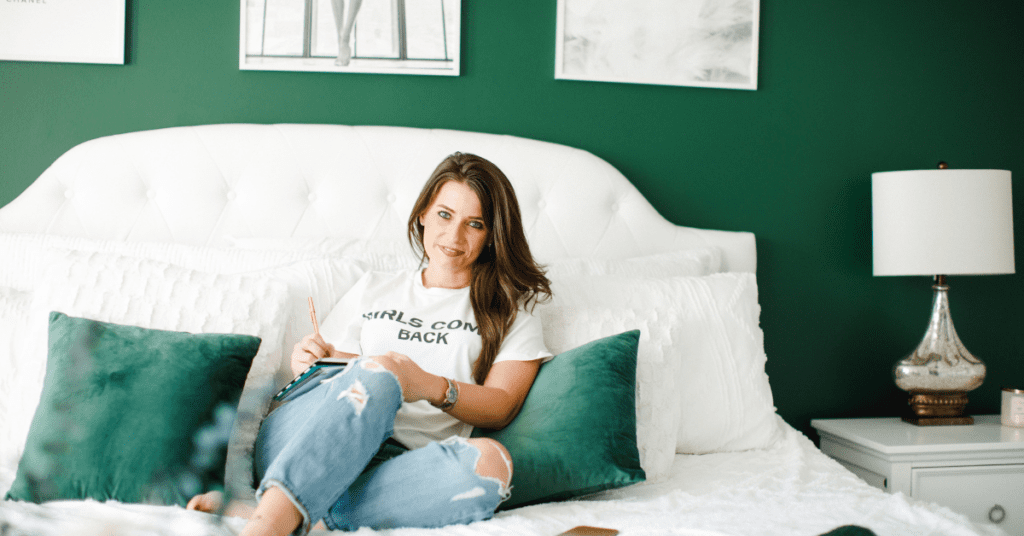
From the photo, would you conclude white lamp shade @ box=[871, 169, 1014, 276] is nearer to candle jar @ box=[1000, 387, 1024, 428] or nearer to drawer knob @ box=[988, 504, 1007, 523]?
candle jar @ box=[1000, 387, 1024, 428]

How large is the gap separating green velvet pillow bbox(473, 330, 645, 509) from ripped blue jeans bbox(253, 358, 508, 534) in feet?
0.37

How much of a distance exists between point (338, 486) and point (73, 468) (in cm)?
42

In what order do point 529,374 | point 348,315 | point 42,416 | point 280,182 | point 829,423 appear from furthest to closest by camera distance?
point 829,423
point 280,182
point 348,315
point 529,374
point 42,416

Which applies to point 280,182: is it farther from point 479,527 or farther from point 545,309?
point 479,527

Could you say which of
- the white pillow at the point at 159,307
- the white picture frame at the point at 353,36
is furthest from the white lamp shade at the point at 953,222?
the white pillow at the point at 159,307

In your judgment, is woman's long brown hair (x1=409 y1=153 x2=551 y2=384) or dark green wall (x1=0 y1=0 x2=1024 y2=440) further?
dark green wall (x1=0 y1=0 x2=1024 y2=440)

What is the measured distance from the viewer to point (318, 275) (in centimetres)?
148

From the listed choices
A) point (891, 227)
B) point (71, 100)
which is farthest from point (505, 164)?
point (71, 100)

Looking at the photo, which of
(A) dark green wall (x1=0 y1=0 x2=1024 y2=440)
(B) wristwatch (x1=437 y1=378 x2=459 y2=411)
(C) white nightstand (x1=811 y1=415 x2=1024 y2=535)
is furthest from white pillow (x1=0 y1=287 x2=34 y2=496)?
(C) white nightstand (x1=811 y1=415 x2=1024 y2=535)

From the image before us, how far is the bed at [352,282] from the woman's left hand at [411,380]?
0.53 ft

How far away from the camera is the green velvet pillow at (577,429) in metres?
1.10

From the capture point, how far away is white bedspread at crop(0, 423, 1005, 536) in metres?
0.84

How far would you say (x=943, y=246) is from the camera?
1.88 m

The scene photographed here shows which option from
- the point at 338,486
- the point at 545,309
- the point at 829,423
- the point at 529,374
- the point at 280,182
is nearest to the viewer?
the point at 338,486
